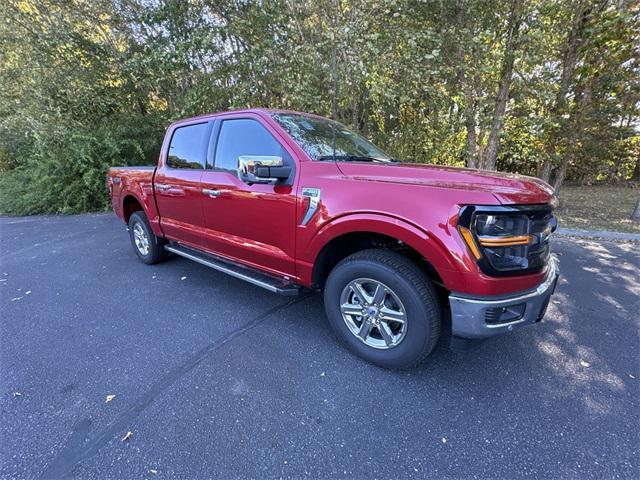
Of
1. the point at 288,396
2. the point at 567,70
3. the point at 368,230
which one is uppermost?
the point at 567,70

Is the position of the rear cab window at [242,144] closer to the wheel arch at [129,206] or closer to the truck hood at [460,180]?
the truck hood at [460,180]

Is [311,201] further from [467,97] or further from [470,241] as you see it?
[467,97]

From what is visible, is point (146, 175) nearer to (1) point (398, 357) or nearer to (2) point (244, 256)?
(2) point (244, 256)

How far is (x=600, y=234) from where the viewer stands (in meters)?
5.87

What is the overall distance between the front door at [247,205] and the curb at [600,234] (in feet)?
18.8

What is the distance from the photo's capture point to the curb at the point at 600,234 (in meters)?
5.66

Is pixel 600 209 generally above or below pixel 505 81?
below

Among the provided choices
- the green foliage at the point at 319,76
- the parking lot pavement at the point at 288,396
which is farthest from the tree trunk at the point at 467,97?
the parking lot pavement at the point at 288,396

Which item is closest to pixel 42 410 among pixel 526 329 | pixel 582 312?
pixel 526 329

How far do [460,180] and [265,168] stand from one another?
1337 millimetres

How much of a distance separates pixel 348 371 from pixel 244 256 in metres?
1.46

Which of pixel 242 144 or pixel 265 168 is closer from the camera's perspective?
pixel 265 168

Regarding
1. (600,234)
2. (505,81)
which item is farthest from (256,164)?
(600,234)

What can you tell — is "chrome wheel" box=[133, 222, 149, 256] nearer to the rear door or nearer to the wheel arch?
the wheel arch
